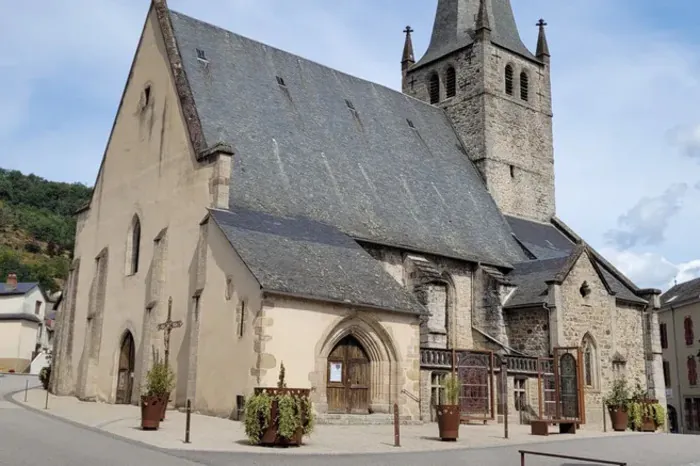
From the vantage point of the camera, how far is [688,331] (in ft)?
142

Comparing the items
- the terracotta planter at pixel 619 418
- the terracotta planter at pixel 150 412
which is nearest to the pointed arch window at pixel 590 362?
the terracotta planter at pixel 619 418

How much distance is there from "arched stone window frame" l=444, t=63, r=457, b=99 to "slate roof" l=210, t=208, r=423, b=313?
49.6 ft

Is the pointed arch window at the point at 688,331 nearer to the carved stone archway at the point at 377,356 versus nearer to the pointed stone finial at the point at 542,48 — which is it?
the pointed stone finial at the point at 542,48

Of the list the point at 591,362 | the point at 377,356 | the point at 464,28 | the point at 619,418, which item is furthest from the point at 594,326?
the point at 464,28

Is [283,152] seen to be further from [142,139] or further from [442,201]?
[442,201]

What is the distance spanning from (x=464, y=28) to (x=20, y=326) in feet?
133

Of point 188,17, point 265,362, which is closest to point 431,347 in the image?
point 265,362

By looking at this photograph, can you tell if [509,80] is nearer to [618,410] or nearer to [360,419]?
[618,410]

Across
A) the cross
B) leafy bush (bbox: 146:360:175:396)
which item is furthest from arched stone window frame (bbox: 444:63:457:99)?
leafy bush (bbox: 146:360:175:396)

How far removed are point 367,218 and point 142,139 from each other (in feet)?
24.7

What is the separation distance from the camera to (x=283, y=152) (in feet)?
74.8

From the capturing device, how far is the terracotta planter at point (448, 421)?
14.5m

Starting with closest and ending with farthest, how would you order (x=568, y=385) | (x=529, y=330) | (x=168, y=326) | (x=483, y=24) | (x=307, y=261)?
(x=307, y=261) < (x=168, y=326) < (x=568, y=385) < (x=529, y=330) < (x=483, y=24)

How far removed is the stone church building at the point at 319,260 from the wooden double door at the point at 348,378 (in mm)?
44
